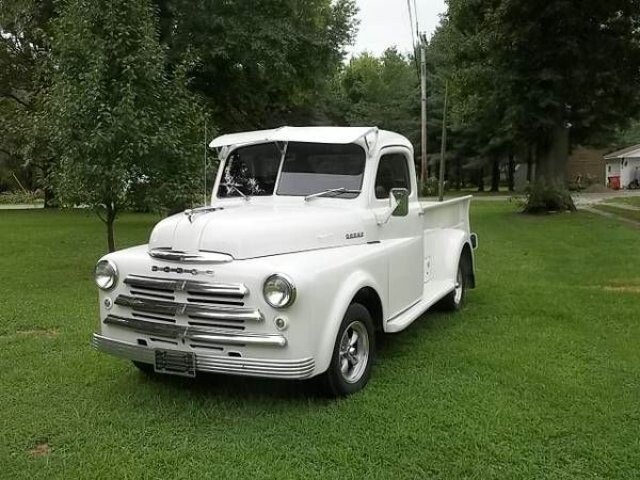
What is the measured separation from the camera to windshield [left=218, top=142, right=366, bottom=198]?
5.70 m

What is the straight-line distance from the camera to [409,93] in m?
49.1

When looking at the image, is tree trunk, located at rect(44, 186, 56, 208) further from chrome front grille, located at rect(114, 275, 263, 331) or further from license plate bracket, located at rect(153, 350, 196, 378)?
license plate bracket, located at rect(153, 350, 196, 378)

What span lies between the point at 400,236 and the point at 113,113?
484 centimetres

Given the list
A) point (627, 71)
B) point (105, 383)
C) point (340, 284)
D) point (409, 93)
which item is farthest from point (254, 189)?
point (409, 93)

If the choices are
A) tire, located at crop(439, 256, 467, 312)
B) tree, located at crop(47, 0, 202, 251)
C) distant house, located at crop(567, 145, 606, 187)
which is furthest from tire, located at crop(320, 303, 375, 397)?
distant house, located at crop(567, 145, 606, 187)

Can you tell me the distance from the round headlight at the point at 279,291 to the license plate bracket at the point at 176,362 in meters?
0.66

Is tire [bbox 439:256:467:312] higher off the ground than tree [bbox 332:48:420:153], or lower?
lower

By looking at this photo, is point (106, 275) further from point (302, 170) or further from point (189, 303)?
point (302, 170)

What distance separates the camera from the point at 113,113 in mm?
8938

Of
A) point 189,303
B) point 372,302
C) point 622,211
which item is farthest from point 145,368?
point 622,211

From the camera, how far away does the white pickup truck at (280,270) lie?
169 inches

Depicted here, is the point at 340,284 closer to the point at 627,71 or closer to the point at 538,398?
the point at 538,398

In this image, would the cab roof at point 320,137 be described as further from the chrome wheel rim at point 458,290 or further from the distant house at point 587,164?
the distant house at point 587,164

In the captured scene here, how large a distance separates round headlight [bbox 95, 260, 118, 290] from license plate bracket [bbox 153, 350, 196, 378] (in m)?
0.64
